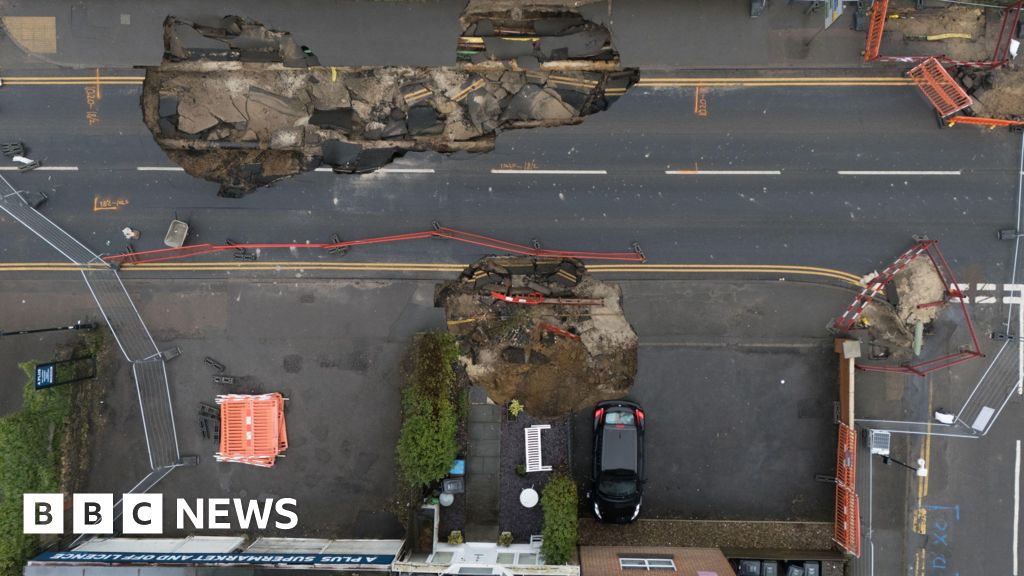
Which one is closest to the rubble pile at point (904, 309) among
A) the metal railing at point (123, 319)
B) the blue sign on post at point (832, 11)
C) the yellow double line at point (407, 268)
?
the yellow double line at point (407, 268)

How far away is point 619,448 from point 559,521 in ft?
10.2

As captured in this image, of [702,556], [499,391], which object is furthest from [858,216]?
[499,391]

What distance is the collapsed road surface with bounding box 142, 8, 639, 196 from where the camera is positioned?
1923 centimetres

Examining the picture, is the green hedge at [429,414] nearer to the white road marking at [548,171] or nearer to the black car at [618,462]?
the black car at [618,462]

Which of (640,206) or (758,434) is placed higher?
(640,206)

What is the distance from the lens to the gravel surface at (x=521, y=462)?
18.8 metres

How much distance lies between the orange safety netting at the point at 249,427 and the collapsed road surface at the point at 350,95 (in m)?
7.51

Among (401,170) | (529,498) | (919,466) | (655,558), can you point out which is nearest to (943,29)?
(919,466)

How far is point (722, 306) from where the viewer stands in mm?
19000

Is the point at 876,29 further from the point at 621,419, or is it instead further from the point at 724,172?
the point at 621,419

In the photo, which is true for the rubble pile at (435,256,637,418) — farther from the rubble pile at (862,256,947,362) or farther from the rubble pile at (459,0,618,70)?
the rubble pile at (862,256,947,362)

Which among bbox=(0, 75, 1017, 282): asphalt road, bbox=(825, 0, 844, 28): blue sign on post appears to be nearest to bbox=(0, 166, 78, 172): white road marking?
bbox=(0, 75, 1017, 282): asphalt road

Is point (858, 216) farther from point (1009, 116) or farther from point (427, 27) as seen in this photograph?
point (427, 27)

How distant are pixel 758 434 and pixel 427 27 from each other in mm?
18701
